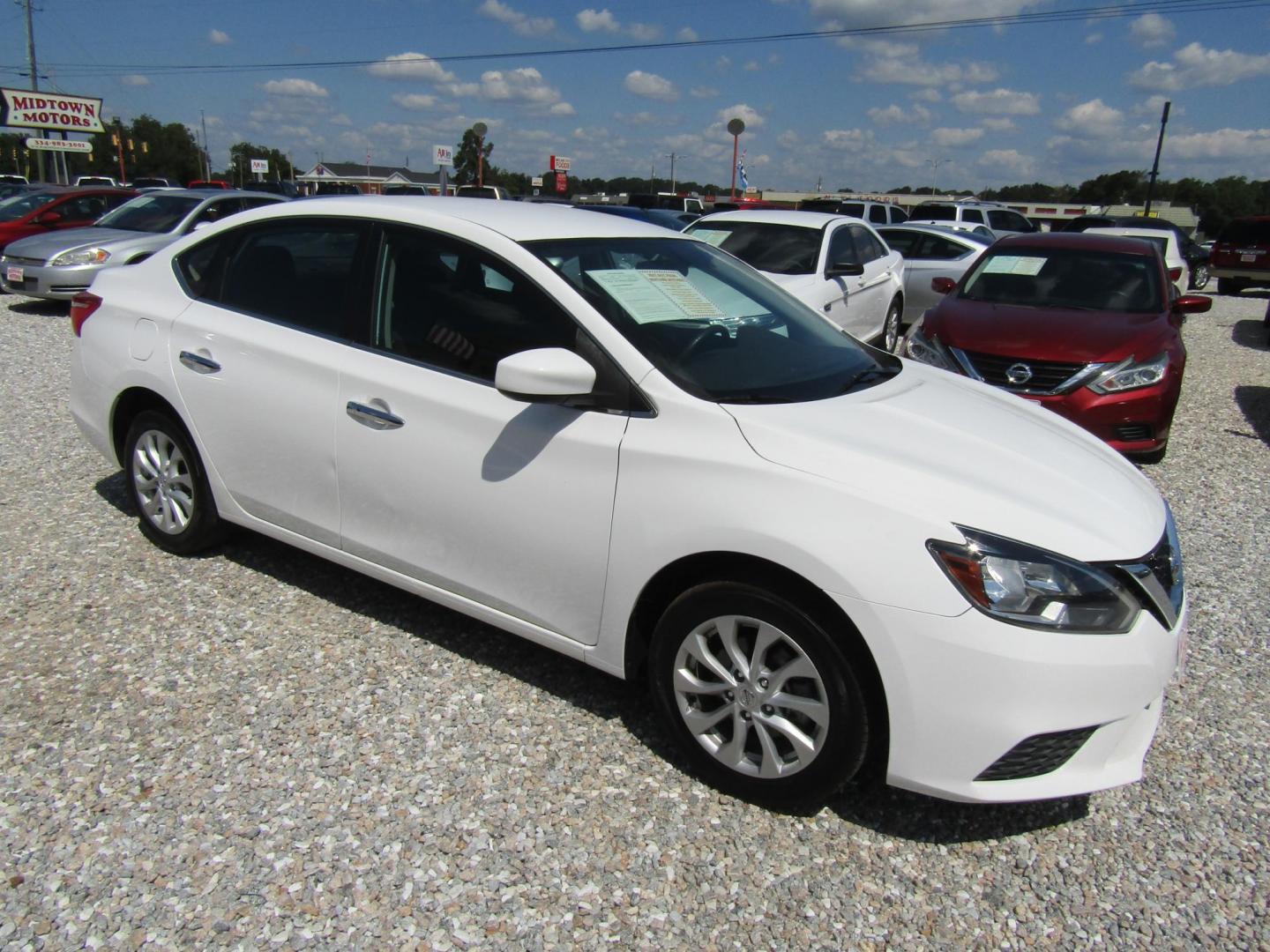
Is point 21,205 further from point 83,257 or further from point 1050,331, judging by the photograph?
point 1050,331

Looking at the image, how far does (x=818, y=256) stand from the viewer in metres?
8.59

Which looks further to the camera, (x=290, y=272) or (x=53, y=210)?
(x=53, y=210)

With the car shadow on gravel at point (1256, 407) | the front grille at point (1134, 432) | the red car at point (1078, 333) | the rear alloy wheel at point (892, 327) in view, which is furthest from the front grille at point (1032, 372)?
the rear alloy wheel at point (892, 327)

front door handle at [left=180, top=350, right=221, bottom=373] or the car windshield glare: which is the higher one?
the car windshield glare

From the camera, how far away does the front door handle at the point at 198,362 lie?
3.71m

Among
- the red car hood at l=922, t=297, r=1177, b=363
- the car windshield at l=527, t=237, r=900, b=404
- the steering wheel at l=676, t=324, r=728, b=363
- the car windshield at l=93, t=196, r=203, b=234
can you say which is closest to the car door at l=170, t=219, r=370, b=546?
the car windshield at l=527, t=237, r=900, b=404

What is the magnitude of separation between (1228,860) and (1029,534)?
48.2 inches

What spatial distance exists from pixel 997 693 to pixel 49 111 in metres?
46.4

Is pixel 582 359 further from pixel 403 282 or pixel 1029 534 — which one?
pixel 1029 534

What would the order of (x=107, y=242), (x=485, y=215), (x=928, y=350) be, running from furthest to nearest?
1. (x=107, y=242)
2. (x=928, y=350)
3. (x=485, y=215)

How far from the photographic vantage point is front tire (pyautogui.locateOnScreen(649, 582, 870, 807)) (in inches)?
97.2

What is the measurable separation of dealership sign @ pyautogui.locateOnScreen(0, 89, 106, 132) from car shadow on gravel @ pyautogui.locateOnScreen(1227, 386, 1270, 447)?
43454mm

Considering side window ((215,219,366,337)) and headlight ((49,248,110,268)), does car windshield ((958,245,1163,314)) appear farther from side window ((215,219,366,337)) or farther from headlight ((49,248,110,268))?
headlight ((49,248,110,268))

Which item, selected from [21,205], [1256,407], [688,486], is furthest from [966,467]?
[21,205]
